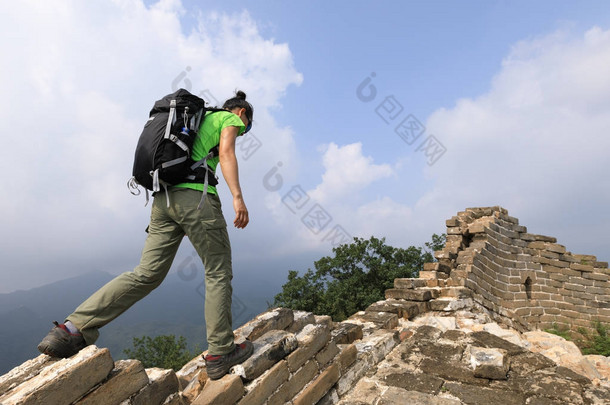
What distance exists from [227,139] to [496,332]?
473cm

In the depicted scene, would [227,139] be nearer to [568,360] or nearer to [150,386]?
[150,386]

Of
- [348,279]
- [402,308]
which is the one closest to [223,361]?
[402,308]

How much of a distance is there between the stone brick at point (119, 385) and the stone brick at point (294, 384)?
0.91 metres

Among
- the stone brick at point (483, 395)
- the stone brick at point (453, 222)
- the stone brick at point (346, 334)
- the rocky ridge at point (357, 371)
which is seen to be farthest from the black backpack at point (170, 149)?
the stone brick at point (453, 222)

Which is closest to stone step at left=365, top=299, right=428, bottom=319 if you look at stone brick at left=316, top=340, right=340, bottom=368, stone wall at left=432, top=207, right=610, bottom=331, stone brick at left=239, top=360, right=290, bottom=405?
stone wall at left=432, top=207, right=610, bottom=331

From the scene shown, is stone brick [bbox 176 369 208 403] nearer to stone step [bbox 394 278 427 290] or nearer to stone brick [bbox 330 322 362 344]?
stone brick [bbox 330 322 362 344]

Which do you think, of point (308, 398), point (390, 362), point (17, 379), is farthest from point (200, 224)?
point (390, 362)

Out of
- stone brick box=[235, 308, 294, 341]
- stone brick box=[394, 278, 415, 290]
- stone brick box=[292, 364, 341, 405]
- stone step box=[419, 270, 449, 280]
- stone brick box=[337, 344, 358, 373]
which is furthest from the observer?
stone step box=[419, 270, 449, 280]

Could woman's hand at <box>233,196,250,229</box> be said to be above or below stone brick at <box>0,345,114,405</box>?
above

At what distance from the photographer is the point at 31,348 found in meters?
172

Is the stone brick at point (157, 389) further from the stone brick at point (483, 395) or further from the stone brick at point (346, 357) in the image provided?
the stone brick at point (483, 395)

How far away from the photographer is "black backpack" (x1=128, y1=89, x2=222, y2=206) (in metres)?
2.27

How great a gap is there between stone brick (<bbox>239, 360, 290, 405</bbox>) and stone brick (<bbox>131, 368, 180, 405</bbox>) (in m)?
0.45

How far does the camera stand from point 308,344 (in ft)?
9.12
